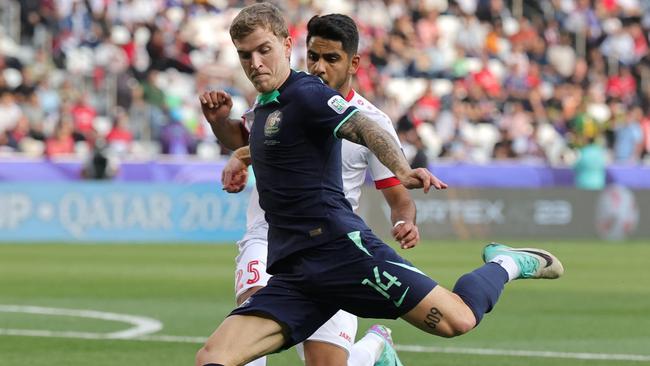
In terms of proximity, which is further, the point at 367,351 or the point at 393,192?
the point at 367,351

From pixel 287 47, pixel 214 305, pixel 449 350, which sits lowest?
pixel 214 305

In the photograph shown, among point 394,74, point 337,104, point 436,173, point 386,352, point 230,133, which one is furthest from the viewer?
point 394,74

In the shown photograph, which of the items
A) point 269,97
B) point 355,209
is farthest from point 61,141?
point 269,97

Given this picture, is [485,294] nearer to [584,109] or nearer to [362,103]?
[362,103]

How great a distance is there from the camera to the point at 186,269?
18609mm

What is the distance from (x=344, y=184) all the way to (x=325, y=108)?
4.20ft

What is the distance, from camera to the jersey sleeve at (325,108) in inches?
241

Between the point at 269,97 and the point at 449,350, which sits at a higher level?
the point at 269,97

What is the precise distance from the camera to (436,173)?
26453 mm

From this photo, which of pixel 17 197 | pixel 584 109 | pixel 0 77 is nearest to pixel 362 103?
pixel 17 197

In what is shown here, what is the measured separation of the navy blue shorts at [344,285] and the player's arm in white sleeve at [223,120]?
1197 mm

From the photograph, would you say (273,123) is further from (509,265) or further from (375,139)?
(509,265)

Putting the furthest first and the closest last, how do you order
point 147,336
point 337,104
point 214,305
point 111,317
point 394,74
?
point 394,74 < point 214,305 < point 111,317 < point 147,336 < point 337,104

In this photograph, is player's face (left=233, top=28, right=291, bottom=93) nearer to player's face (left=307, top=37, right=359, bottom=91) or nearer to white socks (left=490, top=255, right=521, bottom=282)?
player's face (left=307, top=37, right=359, bottom=91)
